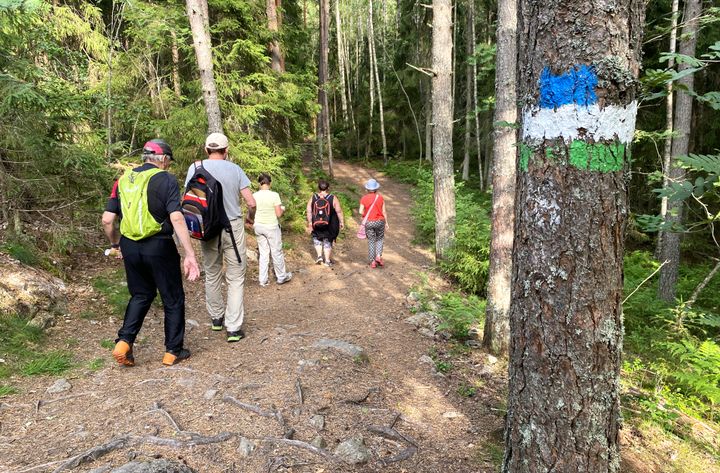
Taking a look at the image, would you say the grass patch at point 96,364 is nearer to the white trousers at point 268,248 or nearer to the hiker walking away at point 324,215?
the white trousers at point 268,248

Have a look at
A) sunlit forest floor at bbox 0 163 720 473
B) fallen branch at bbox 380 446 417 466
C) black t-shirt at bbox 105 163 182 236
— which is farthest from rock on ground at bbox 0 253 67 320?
fallen branch at bbox 380 446 417 466

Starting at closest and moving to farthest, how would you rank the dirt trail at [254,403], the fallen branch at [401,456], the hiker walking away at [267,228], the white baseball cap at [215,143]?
the dirt trail at [254,403] → the fallen branch at [401,456] → the white baseball cap at [215,143] → the hiker walking away at [267,228]

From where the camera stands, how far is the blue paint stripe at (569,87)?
5.57 feet

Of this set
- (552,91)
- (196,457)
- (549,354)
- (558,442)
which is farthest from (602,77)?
(196,457)

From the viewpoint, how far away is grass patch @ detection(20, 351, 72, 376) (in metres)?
3.89

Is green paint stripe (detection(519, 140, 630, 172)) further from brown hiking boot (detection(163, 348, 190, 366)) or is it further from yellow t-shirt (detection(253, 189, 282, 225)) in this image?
yellow t-shirt (detection(253, 189, 282, 225))

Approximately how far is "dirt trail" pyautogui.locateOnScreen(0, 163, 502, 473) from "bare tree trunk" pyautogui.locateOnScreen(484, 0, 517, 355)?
3.31 feet

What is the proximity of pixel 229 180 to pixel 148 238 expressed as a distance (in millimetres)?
1355

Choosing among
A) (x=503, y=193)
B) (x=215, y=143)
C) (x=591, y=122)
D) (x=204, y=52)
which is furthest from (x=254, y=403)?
(x=204, y=52)

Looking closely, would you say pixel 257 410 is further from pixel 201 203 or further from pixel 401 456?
pixel 201 203

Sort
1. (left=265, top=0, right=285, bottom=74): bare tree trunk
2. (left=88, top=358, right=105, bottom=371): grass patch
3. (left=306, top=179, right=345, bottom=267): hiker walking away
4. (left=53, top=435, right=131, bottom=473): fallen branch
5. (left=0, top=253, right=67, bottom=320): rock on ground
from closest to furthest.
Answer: (left=53, top=435, right=131, bottom=473): fallen branch, (left=88, top=358, right=105, bottom=371): grass patch, (left=0, top=253, right=67, bottom=320): rock on ground, (left=306, top=179, right=345, bottom=267): hiker walking away, (left=265, top=0, right=285, bottom=74): bare tree trunk

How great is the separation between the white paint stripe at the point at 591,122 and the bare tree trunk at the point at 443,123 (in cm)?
748

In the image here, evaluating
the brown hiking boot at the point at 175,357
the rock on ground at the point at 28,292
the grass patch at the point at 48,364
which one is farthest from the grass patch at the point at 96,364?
the rock on ground at the point at 28,292

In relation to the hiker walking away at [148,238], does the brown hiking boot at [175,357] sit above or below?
below
